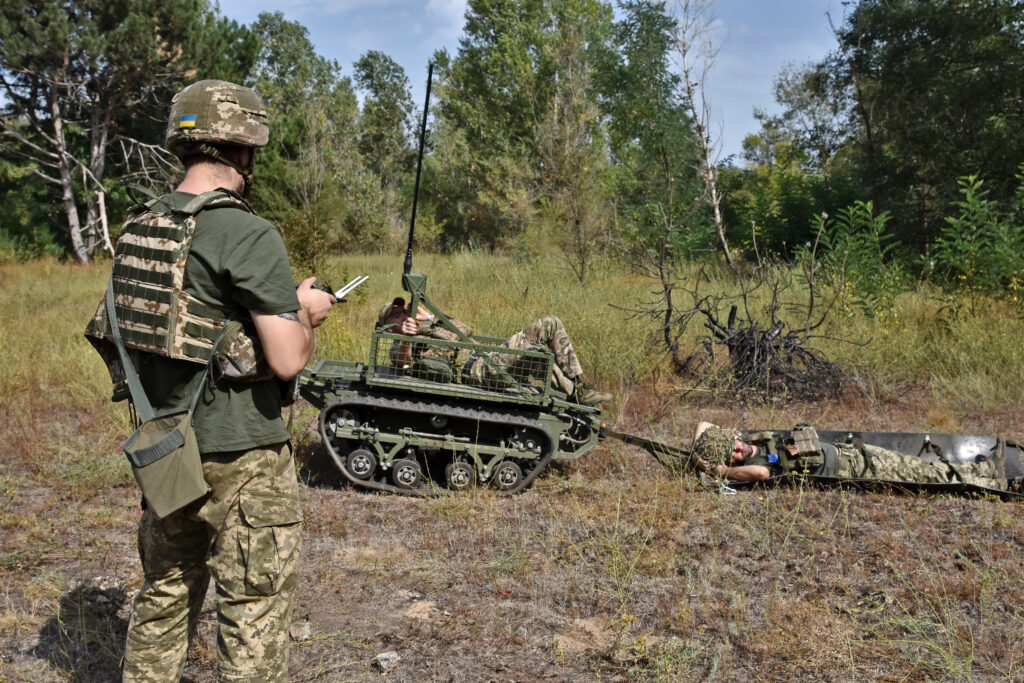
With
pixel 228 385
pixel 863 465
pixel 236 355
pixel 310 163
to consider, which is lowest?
pixel 863 465

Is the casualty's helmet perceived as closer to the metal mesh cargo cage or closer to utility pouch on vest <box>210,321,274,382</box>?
utility pouch on vest <box>210,321,274,382</box>

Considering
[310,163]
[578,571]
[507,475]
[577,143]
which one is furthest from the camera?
[310,163]

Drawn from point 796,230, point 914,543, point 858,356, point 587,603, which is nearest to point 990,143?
point 796,230

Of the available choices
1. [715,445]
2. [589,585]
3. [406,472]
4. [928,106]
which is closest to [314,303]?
[589,585]

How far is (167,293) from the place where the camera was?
7.83 ft

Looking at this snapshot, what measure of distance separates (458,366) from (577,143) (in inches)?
381

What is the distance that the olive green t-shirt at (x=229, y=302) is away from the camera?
2.33 m

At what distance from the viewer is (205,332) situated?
241 centimetres

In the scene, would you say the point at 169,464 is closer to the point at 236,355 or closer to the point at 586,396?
the point at 236,355

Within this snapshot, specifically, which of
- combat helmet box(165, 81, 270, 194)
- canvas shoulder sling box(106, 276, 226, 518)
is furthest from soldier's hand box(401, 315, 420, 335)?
canvas shoulder sling box(106, 276, 226, 518)

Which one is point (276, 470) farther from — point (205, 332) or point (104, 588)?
point (104, 588)

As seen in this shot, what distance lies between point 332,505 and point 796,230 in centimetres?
1572

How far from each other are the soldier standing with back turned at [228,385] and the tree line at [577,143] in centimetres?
899

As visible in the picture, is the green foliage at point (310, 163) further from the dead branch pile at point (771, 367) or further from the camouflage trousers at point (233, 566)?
the camouflage trousers at point (233, 566)
